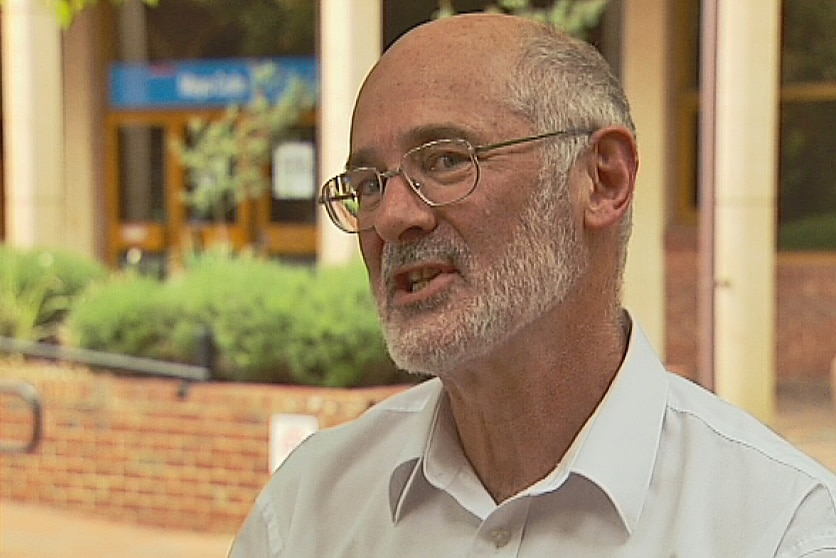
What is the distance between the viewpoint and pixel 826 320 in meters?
10.3

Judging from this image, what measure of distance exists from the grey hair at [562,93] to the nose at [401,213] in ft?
0.48

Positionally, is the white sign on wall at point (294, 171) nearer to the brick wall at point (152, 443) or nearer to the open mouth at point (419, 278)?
the brick wall at point (152, 443)

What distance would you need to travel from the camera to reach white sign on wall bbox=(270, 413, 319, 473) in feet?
19.6

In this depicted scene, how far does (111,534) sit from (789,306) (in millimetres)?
5869

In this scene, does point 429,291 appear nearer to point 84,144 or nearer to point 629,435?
point 629,435

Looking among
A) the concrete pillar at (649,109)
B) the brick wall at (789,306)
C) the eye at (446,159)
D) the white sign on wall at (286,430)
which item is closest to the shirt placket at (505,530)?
the eye at (446,159)

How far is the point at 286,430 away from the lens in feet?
20.1

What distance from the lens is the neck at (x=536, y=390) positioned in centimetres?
163

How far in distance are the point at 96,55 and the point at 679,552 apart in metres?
12.7

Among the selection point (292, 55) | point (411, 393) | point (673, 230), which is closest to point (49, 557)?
point (411, 393)

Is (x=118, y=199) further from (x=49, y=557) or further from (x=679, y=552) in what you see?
(x=679, y=552)

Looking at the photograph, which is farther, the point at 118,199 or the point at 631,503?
the point at 118,199

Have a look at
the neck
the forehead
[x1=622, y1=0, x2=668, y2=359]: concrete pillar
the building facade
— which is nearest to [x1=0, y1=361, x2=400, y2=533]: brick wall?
the building facade

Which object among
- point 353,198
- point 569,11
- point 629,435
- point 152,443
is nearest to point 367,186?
point 353,198
